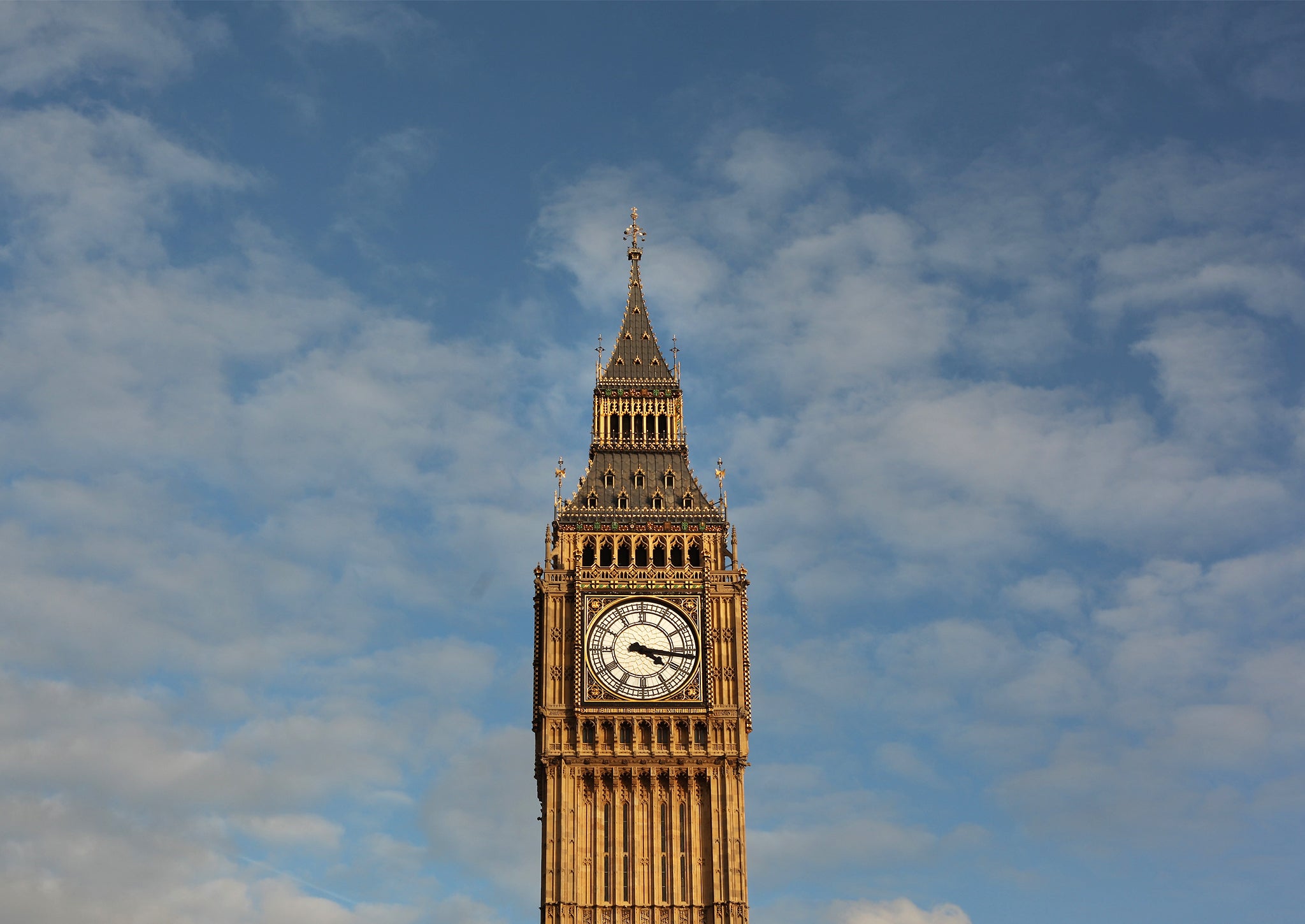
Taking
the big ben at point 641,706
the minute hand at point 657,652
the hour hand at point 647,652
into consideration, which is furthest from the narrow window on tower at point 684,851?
the minute hand at point 657,652

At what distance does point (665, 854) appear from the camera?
88125 mm

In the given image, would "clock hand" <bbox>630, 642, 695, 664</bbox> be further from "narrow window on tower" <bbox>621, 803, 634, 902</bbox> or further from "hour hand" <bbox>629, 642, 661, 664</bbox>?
"narrow window on tower" <bbox>621, 803, 634, 902</bbox>

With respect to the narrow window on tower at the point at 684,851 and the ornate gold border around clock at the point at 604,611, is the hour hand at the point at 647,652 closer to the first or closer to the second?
the ornate gold border around clock at the point at 604,611

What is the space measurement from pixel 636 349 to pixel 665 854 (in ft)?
101

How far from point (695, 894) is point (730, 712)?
920cm

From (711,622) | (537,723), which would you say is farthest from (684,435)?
(537,723)

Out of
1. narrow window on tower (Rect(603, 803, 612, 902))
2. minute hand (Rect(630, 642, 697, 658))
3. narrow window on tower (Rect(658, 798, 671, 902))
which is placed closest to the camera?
narrow window on tower (Rect(603, 803, 612, 902))

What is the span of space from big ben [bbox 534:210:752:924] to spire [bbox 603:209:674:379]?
25.2 ft

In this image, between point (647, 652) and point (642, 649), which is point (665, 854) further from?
point (642, 649)

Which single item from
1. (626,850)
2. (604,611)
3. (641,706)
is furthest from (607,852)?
(604,611)

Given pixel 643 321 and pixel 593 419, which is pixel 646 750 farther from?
pixel 643 321

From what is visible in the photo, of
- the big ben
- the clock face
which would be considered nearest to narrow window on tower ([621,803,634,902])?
the big ben

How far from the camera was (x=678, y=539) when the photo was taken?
95.5 m

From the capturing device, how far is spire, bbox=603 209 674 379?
339ft
